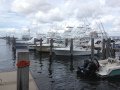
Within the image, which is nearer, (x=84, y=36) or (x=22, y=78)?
(x=22, y=78)

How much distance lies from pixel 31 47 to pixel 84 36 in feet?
36.9

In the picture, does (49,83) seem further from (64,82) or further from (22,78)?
(22,78)

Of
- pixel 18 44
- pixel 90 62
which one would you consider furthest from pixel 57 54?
pixel 18 44

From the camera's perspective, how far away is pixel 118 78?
18625 millimetres

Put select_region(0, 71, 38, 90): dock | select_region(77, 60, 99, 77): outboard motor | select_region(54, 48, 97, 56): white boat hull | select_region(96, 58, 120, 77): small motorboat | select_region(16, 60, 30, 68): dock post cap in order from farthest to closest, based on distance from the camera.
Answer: select_region(54, 48, 97, 56): white boat hull → select_region(77, 60, 99, 77): outboard motor → select_region(96, 58, 120, 77): small motorboat → select_region(0, 71, 38, 90): dock → select_region(16, 60, 30, 68): dock post cap

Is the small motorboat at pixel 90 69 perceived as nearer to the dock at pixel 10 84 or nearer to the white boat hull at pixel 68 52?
the dock at pixel 10 84

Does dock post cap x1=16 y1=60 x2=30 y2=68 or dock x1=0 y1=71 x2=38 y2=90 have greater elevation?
dock post cap x1=16 y1=60 x2=30 y2=68

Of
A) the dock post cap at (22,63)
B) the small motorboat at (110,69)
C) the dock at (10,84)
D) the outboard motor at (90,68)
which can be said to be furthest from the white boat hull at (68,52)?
the dock post cap at (22,63)

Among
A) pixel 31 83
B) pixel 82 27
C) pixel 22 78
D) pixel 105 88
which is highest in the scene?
pixel 82 27

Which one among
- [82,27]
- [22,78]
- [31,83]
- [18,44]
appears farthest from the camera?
[18,44]

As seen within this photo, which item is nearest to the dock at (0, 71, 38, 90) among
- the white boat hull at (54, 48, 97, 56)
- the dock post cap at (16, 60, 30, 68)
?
the dock post cap at (16, 60, 30, 68)

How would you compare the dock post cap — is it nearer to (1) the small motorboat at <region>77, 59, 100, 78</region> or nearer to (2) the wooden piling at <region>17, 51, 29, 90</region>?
(2) the wooden piling at <region>17, 51, 29, 90</region>

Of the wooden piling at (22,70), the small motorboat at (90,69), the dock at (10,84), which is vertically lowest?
the small motorboat at (90,69)

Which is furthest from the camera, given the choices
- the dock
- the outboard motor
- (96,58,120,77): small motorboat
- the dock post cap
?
the outboard motor
